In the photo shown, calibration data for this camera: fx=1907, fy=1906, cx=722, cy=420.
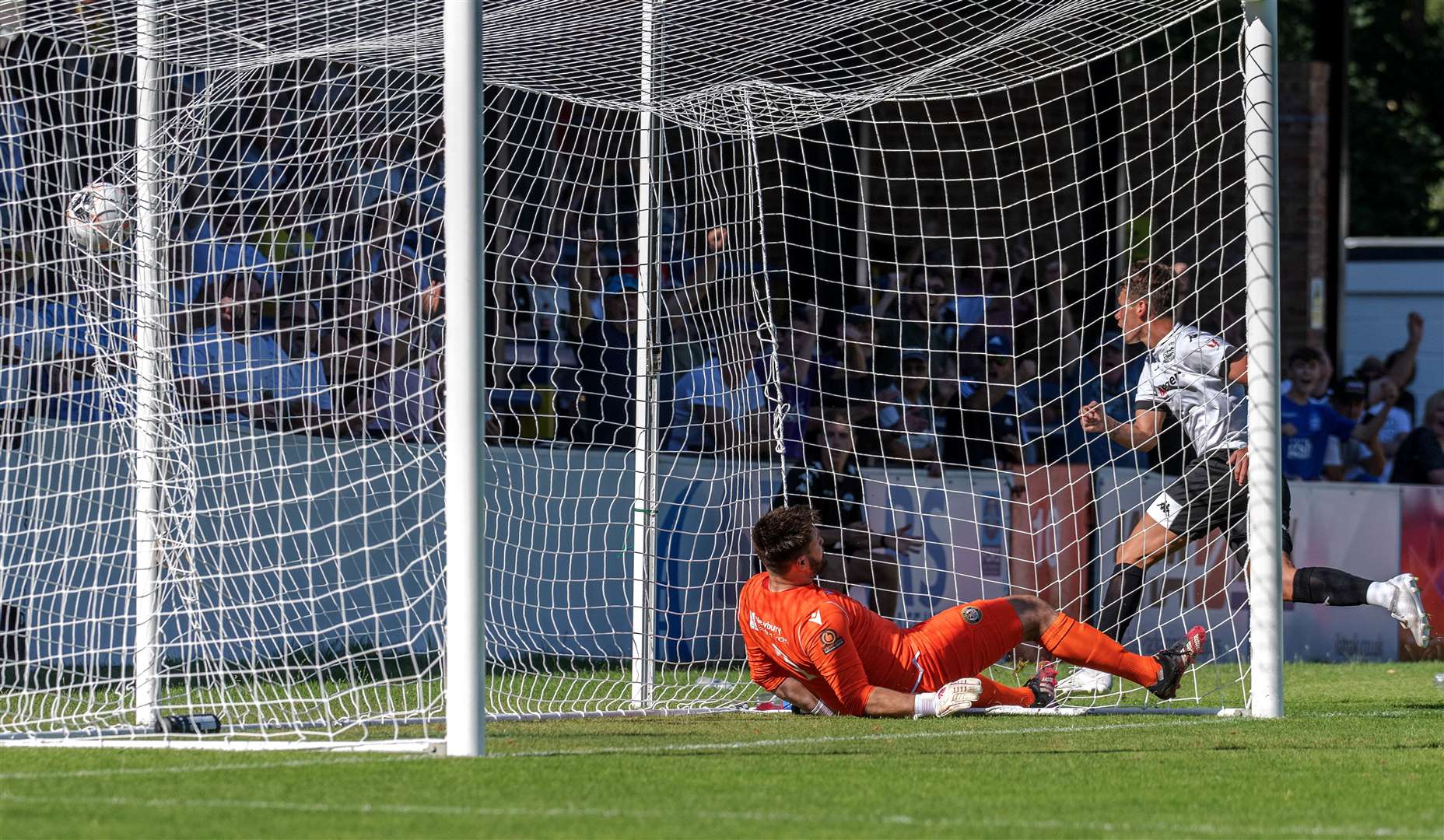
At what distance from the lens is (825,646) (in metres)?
8.39

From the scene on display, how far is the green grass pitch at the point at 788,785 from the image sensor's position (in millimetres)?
5117

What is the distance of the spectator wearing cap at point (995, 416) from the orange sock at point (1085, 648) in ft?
13.4

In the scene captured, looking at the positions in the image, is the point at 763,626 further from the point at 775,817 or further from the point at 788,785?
the point at 775,817

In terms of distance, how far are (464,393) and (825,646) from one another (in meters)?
2.57

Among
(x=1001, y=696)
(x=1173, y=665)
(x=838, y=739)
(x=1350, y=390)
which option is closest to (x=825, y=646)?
(x=838, y=739)

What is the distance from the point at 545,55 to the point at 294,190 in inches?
63.1

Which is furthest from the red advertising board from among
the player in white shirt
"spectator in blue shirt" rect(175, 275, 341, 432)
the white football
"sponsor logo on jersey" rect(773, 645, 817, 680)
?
the white football

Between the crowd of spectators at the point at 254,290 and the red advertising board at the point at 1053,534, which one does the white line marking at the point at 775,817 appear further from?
the red advertising board at the point at 1053,534

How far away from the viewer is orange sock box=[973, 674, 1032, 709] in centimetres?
881

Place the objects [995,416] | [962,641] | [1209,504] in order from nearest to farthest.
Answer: [962,641] → [1209,504] → [995,416]

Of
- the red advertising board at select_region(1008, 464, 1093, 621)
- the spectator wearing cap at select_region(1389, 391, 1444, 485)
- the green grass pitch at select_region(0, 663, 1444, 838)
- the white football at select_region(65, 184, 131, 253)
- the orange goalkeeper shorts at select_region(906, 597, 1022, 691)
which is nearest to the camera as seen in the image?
the green grass pitch at select_region(0, 663, 1444, 838)

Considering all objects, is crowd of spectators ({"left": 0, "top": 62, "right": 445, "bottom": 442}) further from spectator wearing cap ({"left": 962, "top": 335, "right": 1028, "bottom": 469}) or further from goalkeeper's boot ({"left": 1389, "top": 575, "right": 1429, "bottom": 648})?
goalkeeper's boot ({"left": 1389, "top": 575, "right": 1429, "bottom": 648})

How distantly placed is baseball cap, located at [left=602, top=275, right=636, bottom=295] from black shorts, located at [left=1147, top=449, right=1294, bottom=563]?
3.66 metres

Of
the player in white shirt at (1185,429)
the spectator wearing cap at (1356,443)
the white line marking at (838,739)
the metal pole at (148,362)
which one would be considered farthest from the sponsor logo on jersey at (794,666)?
the spectator wearing cap at (1356,443)
